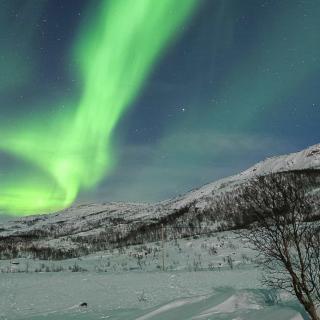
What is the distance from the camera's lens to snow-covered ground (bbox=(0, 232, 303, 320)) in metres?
9.02

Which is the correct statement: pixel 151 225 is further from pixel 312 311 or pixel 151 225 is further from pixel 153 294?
pixel 312 311

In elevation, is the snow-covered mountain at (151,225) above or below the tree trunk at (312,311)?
above

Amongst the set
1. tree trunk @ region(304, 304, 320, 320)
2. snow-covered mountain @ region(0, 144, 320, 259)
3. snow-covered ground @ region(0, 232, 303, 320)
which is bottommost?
tree trunk @ region(304, 304, 320, 320)

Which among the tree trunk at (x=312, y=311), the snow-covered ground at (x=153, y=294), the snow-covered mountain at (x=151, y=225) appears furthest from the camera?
the snow-covered mountain at (x=151, y=225)

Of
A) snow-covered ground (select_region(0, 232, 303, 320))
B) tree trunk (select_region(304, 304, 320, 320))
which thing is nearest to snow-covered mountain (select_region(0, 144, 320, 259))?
snow-covered ground (select_region(0, 232, 303, 320))

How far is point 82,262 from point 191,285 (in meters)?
13.2

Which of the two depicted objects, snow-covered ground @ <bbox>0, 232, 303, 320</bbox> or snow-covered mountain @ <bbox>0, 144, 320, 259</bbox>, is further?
snow-covered mountain @ <bbox>0, 144, 320, 259</bbox>

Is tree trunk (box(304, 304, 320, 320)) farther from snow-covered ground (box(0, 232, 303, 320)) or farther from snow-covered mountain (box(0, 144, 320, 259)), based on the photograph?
snow-covered mountain (box(0, 144, 320, 259))

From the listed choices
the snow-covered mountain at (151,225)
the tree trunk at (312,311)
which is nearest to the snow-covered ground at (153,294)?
the tree trunk at (312,311)

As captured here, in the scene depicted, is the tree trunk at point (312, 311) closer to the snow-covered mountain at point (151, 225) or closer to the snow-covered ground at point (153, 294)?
the snow-covered ground at point (153, 294)

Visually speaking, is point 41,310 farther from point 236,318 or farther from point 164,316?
point 236,318

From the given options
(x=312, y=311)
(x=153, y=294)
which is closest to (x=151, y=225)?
(x=153, y=294)

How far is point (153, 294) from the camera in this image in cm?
1264

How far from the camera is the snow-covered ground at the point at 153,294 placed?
9016mm
